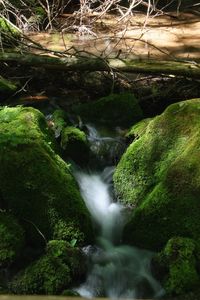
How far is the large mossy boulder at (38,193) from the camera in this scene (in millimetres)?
4539

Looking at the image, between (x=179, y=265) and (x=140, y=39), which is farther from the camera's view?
(x=140, y=39)

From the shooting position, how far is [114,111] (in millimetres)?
6547

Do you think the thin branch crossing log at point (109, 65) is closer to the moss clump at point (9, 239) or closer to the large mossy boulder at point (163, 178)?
the large mossy boulder at point (163, 178)

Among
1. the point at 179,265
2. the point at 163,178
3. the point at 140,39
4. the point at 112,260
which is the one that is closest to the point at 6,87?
the point at 140,39

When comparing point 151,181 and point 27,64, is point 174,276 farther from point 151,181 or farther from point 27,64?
point 27,64

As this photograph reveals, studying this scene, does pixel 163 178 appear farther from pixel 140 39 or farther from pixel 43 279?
pixel 140 39

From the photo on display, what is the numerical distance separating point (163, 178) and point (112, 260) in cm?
100

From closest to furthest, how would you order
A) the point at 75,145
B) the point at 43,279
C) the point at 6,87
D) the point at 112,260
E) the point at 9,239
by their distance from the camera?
the point at 43,279 → the point at 9,239 → the point at 112,260 → the point at 75,145 → the point at 6,87

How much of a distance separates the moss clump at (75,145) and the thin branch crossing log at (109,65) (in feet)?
3.85

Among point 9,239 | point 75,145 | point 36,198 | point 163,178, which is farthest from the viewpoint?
point 75,145

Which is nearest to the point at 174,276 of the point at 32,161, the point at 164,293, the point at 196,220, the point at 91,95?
the point at 164,293

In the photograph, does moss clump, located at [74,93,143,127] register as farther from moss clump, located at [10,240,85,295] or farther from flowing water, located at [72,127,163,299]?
moss clump, located at [10,240,85,295]

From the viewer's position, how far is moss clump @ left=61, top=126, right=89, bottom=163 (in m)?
5.75

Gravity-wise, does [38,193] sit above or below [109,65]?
below
